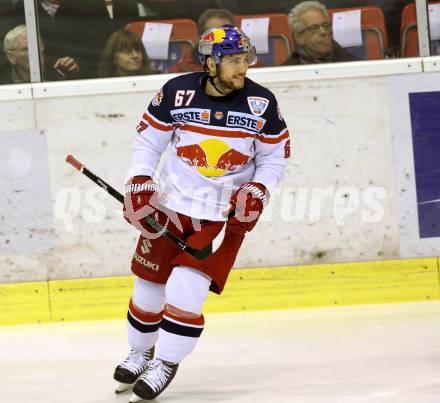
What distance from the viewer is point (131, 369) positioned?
152 inches

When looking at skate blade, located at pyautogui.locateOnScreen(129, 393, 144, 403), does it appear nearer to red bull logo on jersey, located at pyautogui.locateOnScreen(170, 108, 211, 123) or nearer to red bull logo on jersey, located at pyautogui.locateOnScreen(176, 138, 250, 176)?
red bull logo on jersey, located at pyautogui.locateOnScreen(176, 138, 250, 176)

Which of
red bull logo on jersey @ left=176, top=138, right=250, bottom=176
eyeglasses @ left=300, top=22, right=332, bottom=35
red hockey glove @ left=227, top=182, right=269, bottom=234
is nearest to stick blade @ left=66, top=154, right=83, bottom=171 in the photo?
red bull logo on jersey @ left=176, top=138, right=250, bottom=176

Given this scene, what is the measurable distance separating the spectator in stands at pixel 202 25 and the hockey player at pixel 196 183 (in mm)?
1570

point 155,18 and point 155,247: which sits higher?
point 155,18

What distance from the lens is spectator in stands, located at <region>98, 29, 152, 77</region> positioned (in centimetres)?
538

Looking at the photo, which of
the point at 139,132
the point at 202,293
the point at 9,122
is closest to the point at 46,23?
the point at 9,122

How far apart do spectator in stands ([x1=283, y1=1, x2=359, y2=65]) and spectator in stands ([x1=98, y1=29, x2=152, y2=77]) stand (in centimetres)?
68

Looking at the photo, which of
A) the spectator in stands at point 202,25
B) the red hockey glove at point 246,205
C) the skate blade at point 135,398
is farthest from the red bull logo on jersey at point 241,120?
the spectator in stands at point 202,25

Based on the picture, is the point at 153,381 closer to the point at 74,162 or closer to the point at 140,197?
the point at 140,197

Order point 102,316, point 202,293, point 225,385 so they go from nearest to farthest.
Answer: point 202,293, point 225,385, point 102,316

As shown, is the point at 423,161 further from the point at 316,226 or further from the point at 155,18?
the point at 155,18

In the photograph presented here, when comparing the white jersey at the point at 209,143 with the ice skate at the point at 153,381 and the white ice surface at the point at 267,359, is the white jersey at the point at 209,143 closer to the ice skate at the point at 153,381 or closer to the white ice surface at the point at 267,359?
the ice skate at the point at 153,381

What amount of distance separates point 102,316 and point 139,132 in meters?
1.68

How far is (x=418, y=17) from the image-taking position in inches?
211
